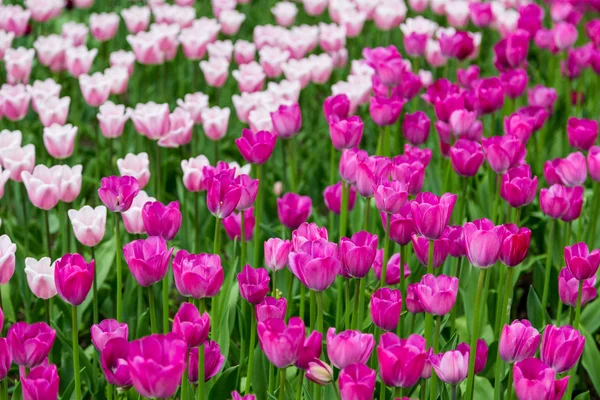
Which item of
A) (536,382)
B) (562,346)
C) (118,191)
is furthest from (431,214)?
(118,191)

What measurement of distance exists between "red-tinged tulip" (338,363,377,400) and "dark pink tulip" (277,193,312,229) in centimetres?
116

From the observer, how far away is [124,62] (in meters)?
4.30

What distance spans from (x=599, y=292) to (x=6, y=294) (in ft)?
7.14

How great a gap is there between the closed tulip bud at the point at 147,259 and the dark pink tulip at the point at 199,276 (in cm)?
4

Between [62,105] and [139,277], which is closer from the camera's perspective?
[139,277]

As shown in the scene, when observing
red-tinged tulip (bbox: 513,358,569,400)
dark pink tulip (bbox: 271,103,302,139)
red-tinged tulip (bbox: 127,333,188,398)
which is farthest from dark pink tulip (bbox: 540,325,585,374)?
dark pink tulip (bbox: 271,103,302,139)

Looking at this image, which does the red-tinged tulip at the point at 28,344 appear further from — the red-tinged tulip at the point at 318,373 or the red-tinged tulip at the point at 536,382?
the red-tinged tulip at the point at 536,382

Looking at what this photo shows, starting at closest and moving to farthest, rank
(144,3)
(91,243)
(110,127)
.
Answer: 1. (91,243)
2. (110,127)
3. (144,3)

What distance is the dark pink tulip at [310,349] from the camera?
192cm

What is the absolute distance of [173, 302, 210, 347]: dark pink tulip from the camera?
1883 mm

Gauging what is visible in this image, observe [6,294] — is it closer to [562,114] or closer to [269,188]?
[269,188]

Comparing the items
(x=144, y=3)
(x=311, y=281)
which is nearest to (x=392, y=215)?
(x=311, y=281)

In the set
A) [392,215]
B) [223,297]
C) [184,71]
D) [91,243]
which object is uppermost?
[392,215]

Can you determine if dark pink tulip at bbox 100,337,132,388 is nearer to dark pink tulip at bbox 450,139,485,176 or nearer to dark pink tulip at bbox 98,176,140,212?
dark pink tulip at bbox 98,176,140,212
